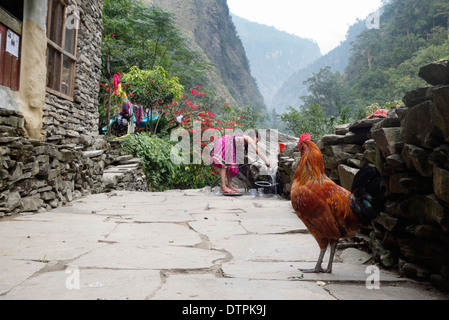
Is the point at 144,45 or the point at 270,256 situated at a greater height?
the point at 144,45

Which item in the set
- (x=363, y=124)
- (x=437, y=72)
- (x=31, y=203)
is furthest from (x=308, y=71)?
(x=437, y=72)

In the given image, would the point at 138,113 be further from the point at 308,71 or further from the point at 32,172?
the point at 308,71

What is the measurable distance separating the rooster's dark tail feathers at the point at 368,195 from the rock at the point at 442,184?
16.1 inches

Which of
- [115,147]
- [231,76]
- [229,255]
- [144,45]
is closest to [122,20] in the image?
[144,45]

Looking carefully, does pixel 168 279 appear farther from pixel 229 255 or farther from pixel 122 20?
pixel 122 20

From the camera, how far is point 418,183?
2041 mm

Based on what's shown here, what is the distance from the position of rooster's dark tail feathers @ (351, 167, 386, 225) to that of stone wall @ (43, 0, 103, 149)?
16.1ft

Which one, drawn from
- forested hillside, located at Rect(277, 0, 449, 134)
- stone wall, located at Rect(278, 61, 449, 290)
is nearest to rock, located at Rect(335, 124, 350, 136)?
stone wall, located at Rect(278, 61, 449, 290)

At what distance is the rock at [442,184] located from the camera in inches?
64.5

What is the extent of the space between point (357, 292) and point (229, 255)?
1.17 m

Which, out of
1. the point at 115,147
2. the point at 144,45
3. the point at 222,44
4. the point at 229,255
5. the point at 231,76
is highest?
Answer: the point at 222,44

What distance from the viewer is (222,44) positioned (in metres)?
60.5

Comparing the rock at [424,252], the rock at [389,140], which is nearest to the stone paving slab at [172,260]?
the rock at [424,252]

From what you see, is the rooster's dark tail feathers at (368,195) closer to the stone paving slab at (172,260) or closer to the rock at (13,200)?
the stone paving slab at (172,260)
